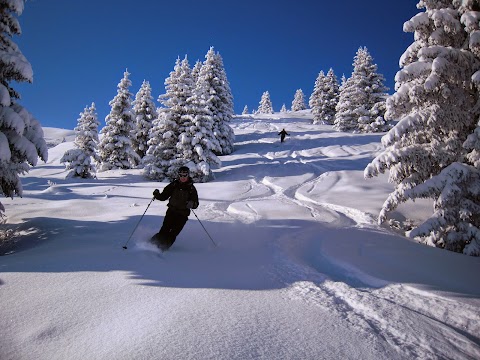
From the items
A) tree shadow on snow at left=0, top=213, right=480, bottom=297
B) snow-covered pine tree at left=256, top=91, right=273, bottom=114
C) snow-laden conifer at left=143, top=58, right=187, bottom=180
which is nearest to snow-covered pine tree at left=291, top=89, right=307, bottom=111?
snow-covered pine tree at left=256, top=91, right=273, bottom=114

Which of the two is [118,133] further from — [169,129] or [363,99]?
[363,99]

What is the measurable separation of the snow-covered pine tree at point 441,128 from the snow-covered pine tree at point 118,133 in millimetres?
29279

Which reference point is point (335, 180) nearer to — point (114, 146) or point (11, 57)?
point (11, 57)

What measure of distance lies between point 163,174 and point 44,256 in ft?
63.2

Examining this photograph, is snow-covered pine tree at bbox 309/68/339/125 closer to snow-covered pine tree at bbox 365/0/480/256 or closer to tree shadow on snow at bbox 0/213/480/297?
snow-covered pine tree at bbox 365/0/480/256

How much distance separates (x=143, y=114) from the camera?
37.3 metres

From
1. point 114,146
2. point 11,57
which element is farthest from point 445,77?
point 114,146

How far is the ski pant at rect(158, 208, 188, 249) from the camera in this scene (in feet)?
22.3

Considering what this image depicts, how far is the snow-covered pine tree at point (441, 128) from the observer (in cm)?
786

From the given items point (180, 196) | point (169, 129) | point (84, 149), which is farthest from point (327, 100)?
point (180, 196)

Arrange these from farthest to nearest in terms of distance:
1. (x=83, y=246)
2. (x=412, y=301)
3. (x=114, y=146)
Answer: (x=114, y=146), (x=83, y=246), (x=412, y=301)

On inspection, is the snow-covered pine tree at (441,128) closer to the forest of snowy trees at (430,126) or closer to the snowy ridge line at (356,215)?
the forest of snowy trees at (430,126)

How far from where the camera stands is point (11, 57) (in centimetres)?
805

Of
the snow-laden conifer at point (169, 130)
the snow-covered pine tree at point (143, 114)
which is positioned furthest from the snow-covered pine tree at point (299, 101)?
the snow-laden conifer at point (169, 130)
